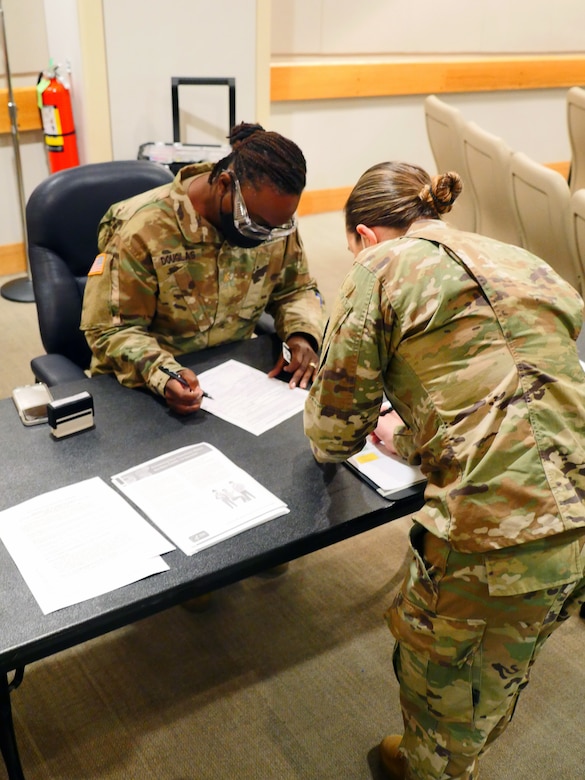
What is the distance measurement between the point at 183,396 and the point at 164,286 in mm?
334

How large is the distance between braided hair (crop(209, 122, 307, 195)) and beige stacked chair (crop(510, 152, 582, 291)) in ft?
5.40

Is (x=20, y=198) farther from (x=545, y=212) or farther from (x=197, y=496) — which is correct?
(x=197, y=496)

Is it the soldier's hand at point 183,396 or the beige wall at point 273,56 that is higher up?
the beige wall at point 273,56

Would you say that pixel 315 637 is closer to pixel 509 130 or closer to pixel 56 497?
pixel 56 497

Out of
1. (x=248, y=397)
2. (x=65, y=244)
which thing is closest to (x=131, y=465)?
(x=248, y=397)

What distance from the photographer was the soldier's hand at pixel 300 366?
183 cm

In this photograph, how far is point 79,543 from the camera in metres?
1.30

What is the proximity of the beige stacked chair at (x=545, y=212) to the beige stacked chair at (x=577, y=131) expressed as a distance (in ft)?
3.30

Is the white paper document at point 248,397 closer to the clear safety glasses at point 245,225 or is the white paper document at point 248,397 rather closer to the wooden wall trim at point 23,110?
the clear safety glasses at point 245,225

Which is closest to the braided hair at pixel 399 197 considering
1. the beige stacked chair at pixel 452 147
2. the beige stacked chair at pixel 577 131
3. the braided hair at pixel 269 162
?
the braided hair at pixel 269 162

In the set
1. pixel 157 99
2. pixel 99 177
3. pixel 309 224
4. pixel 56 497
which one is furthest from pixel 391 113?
pixel 56 497

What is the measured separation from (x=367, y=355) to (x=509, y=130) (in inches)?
212

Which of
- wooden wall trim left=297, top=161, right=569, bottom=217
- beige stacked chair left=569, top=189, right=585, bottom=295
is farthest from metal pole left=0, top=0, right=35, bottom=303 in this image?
beige stacked chair left=569, top=189, right=585, bottom=295

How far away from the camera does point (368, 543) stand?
2.37m
